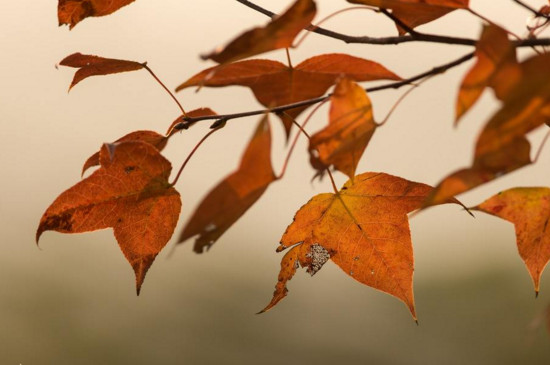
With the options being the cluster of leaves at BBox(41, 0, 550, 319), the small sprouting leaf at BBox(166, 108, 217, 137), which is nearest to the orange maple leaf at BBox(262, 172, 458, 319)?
the cluster of leaves at BBox(41, 0, 550, 319)

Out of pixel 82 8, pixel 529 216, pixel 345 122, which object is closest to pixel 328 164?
pixel 345 122

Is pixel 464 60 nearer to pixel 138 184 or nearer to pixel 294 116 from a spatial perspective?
pixel 294 116

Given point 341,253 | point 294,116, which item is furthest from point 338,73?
point 341,253

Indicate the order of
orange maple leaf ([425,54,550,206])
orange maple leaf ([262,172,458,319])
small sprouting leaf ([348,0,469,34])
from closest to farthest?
orange maple leaf ([425,54,550,206]), small sprouting leaf ([348,0,469,34]), orange maple leaf ([262,172,458,319])

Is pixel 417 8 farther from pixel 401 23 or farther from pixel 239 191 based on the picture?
pixel 239 191

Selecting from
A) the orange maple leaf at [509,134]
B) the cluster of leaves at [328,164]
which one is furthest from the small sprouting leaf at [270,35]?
the orange maple leaf at [509,134]

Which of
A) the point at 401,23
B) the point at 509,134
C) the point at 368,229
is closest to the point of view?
the point at 509,134

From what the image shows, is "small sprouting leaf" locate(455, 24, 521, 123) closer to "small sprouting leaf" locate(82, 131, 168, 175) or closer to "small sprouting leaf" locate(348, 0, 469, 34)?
"small sprouting leaf" locate(348, 0, 469, 34)
